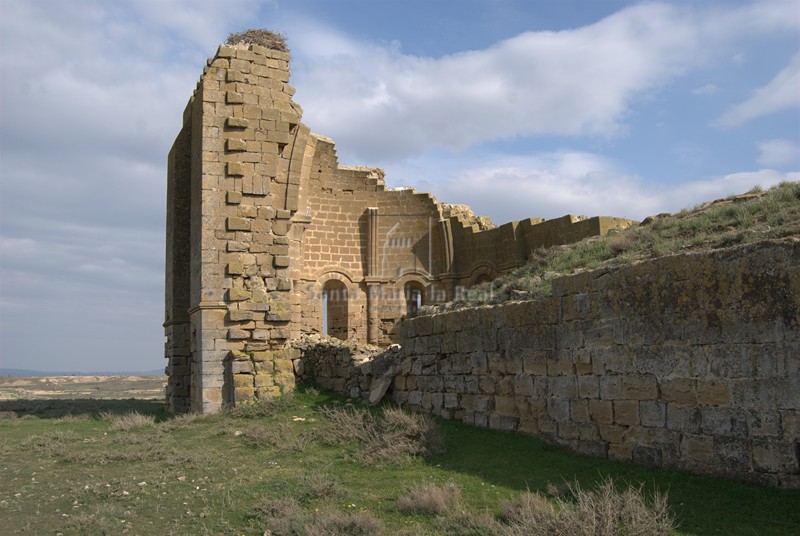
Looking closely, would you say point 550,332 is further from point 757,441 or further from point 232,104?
point 232,104

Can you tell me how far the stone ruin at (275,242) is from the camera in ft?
45.9

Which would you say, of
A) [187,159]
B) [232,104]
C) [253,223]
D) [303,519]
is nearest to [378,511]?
[303,519]

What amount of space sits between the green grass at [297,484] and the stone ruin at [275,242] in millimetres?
2734

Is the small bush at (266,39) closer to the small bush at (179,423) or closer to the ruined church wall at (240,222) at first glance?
the ruined church wall at (240,222)

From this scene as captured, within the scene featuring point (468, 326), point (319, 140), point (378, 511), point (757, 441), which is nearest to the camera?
point (757, 441)

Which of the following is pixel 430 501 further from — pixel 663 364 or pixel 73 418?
pixel 73 418

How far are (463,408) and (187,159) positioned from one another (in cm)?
1025

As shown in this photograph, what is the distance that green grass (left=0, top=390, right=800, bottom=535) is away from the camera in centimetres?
618

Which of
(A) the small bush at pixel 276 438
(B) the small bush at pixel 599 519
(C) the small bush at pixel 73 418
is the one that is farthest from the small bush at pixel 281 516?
(C) the small bush at pixel 73 418

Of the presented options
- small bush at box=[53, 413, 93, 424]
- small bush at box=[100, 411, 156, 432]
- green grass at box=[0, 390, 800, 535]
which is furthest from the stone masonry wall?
small bush at box=[53, 413, 93, 424]

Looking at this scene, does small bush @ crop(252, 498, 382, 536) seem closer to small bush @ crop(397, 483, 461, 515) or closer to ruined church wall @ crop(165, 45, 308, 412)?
small bush @ crop(397, 483, 461, 515)

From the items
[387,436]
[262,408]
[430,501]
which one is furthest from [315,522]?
[262,408]

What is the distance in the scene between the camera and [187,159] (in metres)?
17.3

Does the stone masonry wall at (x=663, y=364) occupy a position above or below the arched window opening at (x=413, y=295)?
below
